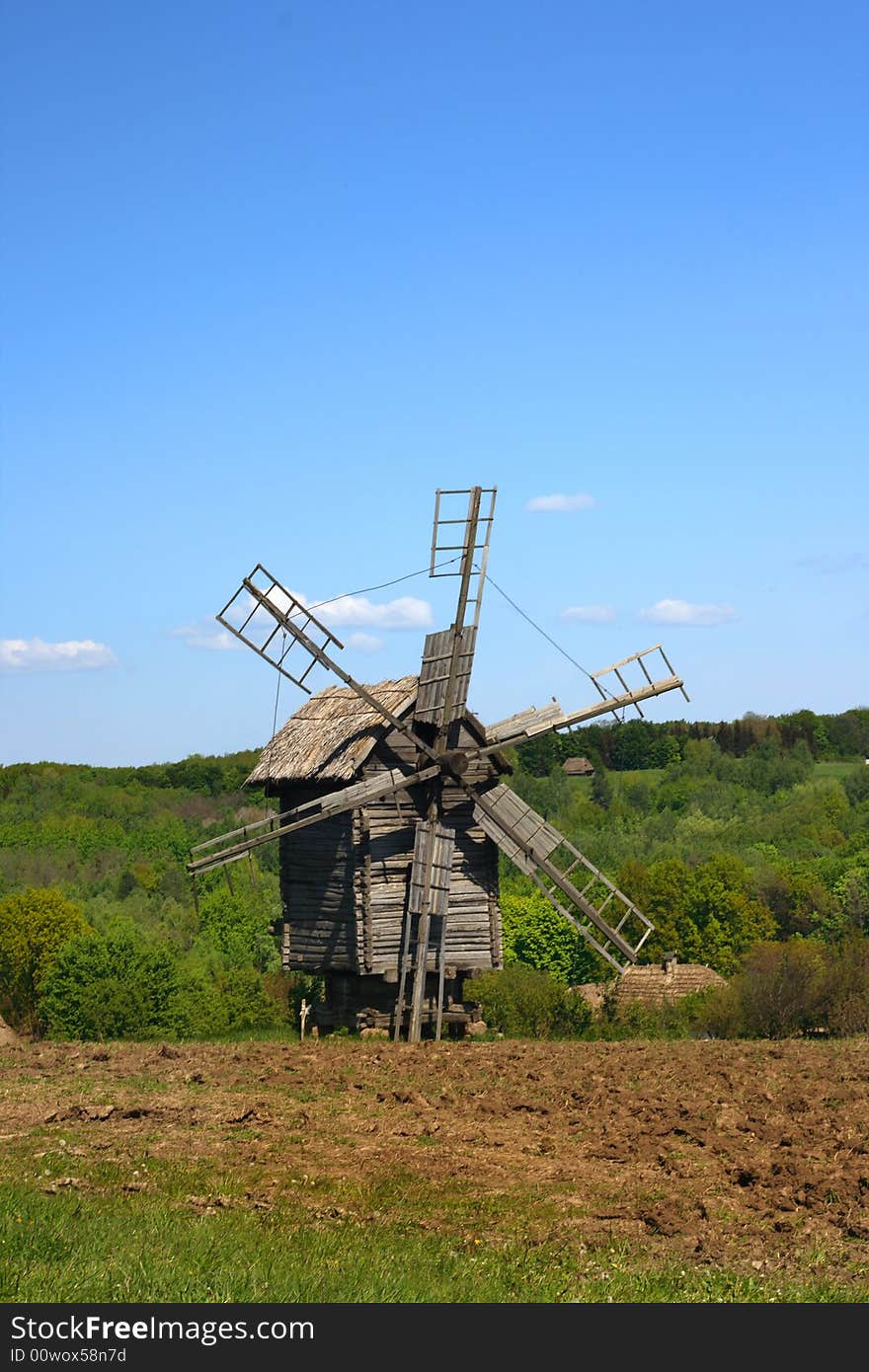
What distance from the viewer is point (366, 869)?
24859mm

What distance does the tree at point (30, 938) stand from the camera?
4450 centimetres

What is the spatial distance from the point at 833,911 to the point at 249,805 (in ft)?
163

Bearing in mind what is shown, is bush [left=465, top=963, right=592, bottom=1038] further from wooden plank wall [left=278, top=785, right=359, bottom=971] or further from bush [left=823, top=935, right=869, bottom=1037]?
bush [left=823, top=935, right=869, bottom=1037]

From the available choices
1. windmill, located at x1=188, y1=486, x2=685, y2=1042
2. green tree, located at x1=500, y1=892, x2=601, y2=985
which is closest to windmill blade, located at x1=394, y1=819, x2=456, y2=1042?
windmill, located at x1=188, y1=486, x2=685, y2=1042

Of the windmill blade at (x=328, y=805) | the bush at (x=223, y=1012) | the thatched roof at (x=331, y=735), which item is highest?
the thatched roof at (x=331, y=735)

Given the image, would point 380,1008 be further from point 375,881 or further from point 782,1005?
point 782,1005

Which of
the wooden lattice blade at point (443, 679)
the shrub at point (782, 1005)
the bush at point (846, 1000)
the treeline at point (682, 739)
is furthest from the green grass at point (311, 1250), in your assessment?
the treeline at point (682, 739)

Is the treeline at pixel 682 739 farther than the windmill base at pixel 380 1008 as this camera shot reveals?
Yes

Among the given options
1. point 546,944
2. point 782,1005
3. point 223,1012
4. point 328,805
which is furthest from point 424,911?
point 546,944

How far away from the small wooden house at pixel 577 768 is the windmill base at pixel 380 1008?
109 meters

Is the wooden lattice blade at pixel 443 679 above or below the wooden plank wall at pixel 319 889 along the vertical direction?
above

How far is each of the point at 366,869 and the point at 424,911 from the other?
1180 mm

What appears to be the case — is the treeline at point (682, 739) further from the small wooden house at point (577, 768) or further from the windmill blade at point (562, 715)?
the windmill blade at point (562, 715)

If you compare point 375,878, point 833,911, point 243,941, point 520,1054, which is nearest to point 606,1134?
point 520,1054
